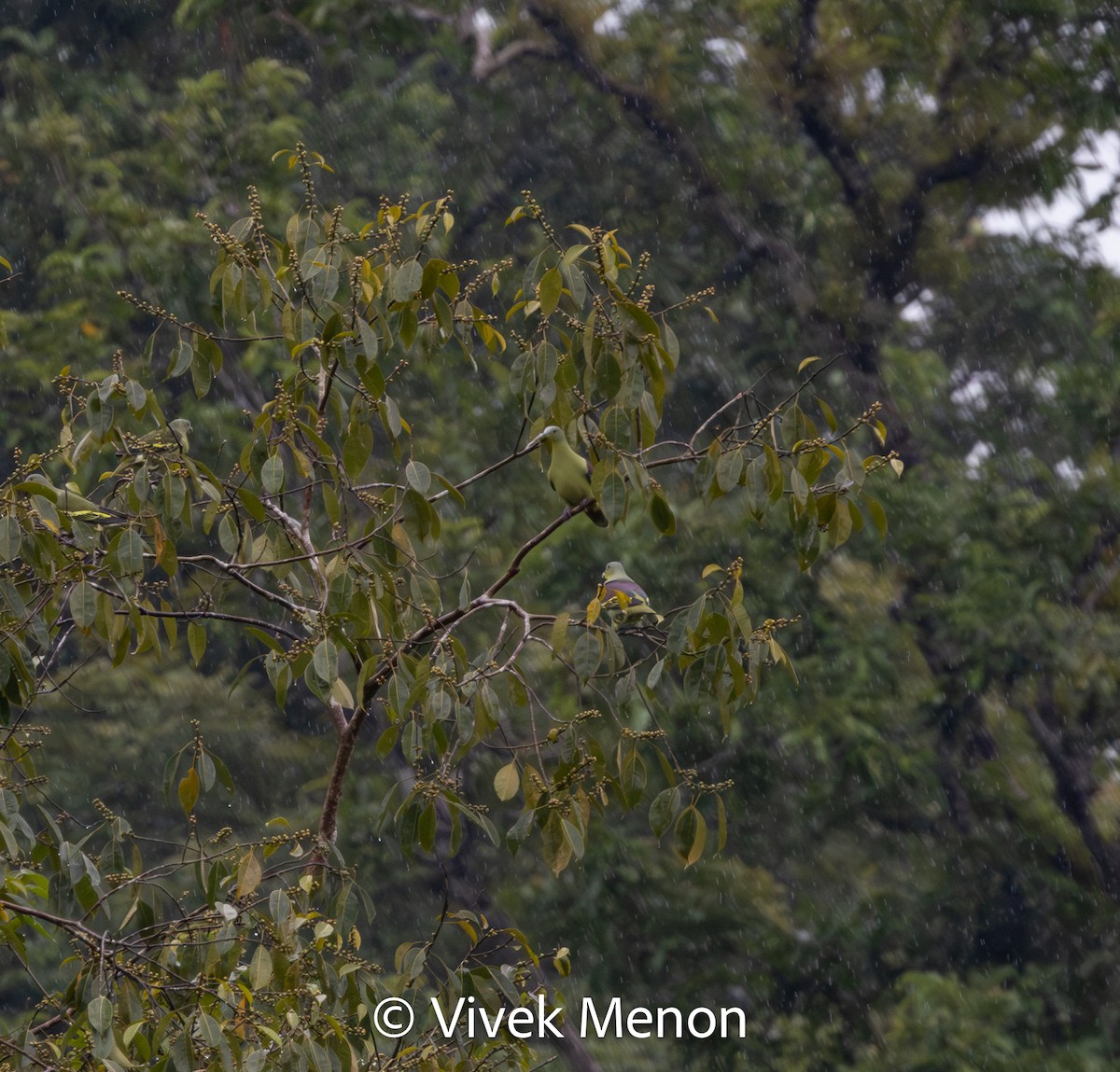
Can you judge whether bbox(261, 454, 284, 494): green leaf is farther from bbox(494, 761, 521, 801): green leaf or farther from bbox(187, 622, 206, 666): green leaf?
bbox(494, 761, 521, 801): green leaf

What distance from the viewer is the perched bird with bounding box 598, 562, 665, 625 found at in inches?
87.2

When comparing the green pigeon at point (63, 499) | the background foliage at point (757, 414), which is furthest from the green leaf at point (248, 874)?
the background foliage at point (757, 414)

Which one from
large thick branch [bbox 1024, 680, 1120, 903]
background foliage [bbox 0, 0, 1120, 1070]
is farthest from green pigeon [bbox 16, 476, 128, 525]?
large thick branch [bbox 1024, 680, 1120, 903]

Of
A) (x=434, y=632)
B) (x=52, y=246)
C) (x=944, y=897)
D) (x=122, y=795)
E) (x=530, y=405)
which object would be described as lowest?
(x=434, y=632)

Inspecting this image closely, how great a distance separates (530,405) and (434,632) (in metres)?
0.38

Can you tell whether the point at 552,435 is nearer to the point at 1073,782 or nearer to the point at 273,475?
the point at 273,475

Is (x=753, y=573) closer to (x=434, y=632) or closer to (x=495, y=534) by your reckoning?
(x=495, y=534)

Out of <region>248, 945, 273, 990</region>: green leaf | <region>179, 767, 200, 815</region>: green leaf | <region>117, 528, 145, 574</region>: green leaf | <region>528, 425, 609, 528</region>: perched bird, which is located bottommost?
<region>248, 945, 273, 990</region>: green leaf

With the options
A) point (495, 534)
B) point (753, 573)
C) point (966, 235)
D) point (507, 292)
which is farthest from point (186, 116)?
point (966, 235)

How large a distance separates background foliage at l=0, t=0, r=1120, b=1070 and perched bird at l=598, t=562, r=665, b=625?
3.13 m

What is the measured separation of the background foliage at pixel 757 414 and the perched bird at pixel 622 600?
3134 mm

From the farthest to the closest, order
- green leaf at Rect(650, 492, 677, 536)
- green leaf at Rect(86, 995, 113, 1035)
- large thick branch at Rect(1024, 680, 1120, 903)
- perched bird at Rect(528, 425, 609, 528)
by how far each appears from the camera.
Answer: large thick branch at Rect(1024, 680, 1120, 903), perched bird at Rect(528, 425, 609, 528), green leaf at Rect(650, 492, 677, 536), green leaf at Rect(86, 995, 113, 1035)

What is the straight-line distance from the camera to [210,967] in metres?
2.24

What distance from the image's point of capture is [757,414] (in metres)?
5.82
